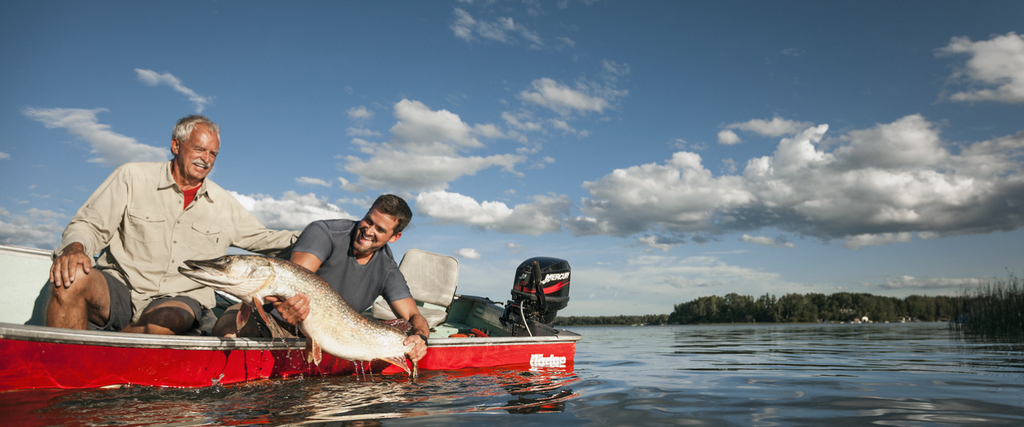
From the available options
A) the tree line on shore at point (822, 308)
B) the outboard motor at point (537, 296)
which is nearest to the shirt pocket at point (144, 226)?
the outboard motor at point (537, 296)

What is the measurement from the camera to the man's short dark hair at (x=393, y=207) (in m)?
3.94

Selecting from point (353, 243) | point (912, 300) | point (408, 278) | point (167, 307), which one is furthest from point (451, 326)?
point (912, 300)

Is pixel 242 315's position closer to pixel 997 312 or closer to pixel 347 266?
pixel 347 266

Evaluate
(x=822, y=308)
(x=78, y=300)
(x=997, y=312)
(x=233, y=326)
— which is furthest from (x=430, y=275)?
(x=822, y=308)

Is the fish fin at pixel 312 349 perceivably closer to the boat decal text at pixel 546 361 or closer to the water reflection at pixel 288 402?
the water reflection at pixel 288 402

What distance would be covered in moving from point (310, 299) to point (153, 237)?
1.61 meters

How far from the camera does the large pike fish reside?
304cm

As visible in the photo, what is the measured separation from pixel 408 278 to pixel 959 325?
109ft

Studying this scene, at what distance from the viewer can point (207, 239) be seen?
412 cm

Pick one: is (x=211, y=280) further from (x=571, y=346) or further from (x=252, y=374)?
(x=571, y=346)

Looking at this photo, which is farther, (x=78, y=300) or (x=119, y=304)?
(x=119, y=304)

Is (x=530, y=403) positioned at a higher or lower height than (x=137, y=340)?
lower

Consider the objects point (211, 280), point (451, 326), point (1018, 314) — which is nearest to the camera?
point (211, 280)

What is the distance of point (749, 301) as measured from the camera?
77.8 meters
